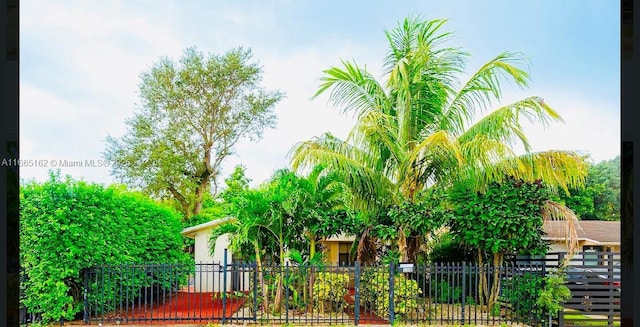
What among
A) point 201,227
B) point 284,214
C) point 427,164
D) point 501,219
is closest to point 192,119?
point 201,227

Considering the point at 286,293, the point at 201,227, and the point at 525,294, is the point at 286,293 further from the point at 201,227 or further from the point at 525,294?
the point at 201,227

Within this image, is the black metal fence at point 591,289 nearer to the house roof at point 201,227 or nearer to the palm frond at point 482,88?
the palm frond at point 482,88

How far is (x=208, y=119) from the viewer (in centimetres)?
1703

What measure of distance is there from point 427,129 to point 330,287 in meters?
3.14

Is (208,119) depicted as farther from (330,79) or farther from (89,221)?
(89,221)

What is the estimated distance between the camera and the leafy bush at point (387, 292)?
7.18 meters

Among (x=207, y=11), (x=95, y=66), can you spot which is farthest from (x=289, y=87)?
(x=95, y=66)

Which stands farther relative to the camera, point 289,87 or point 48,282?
point 289,87

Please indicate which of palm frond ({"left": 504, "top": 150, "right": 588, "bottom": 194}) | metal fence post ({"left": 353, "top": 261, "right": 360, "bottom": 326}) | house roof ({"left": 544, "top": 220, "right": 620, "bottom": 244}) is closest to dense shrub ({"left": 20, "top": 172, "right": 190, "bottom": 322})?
metal fence post ({"left": 353, "top": 261, "right": 360, "bottom": 326})

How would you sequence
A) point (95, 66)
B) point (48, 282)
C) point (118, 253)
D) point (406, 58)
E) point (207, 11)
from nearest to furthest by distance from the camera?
point (48, 282) → point (118, 253) → point (406, 58) → point (95, 66) → point (207, 11)

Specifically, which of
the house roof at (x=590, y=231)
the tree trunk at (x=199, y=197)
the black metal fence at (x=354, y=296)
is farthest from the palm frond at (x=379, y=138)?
the tree trunk at (x=199, y=197)

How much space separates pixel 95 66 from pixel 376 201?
8.28 meters

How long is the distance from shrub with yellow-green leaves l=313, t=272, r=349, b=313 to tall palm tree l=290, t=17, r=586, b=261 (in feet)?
3.65

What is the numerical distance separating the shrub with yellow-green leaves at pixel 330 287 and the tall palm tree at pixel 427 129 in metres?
1.11
